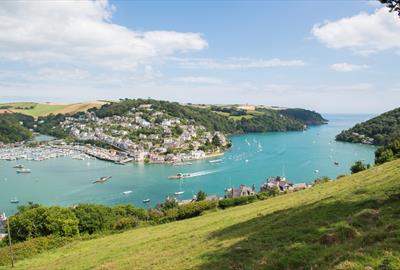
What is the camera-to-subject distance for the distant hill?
6270 inches

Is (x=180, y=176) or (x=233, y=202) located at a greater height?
(x=233, y=202)

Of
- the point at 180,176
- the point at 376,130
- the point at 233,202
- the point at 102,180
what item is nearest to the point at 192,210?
the point at 233,202

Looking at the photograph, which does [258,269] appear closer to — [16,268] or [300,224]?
[300,224]

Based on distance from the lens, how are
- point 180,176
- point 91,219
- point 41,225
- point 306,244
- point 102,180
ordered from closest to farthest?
point 306,244, point 41,225, point 91,219, point 102,180, point 180,176

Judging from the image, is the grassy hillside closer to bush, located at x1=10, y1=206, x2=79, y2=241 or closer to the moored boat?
bush, located at x1=10, y1=206, x2=79, y2=241

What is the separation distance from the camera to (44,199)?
86375 mm

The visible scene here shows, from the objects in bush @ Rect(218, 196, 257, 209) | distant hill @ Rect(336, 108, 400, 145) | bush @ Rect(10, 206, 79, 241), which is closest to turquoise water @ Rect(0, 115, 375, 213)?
distant hill @ Rect(336, 108, 400, 145)

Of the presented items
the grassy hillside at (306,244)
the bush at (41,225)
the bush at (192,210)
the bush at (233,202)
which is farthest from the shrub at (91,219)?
the grassy hillside at (306,244)

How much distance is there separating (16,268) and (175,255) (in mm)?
15227

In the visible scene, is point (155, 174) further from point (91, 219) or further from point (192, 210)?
point (192, 210)

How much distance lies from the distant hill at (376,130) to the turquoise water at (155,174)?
34.5 ft

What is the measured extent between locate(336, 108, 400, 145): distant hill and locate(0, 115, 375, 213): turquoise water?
34.5 feet

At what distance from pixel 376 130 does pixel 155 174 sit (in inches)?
4236

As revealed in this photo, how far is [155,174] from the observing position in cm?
11419
